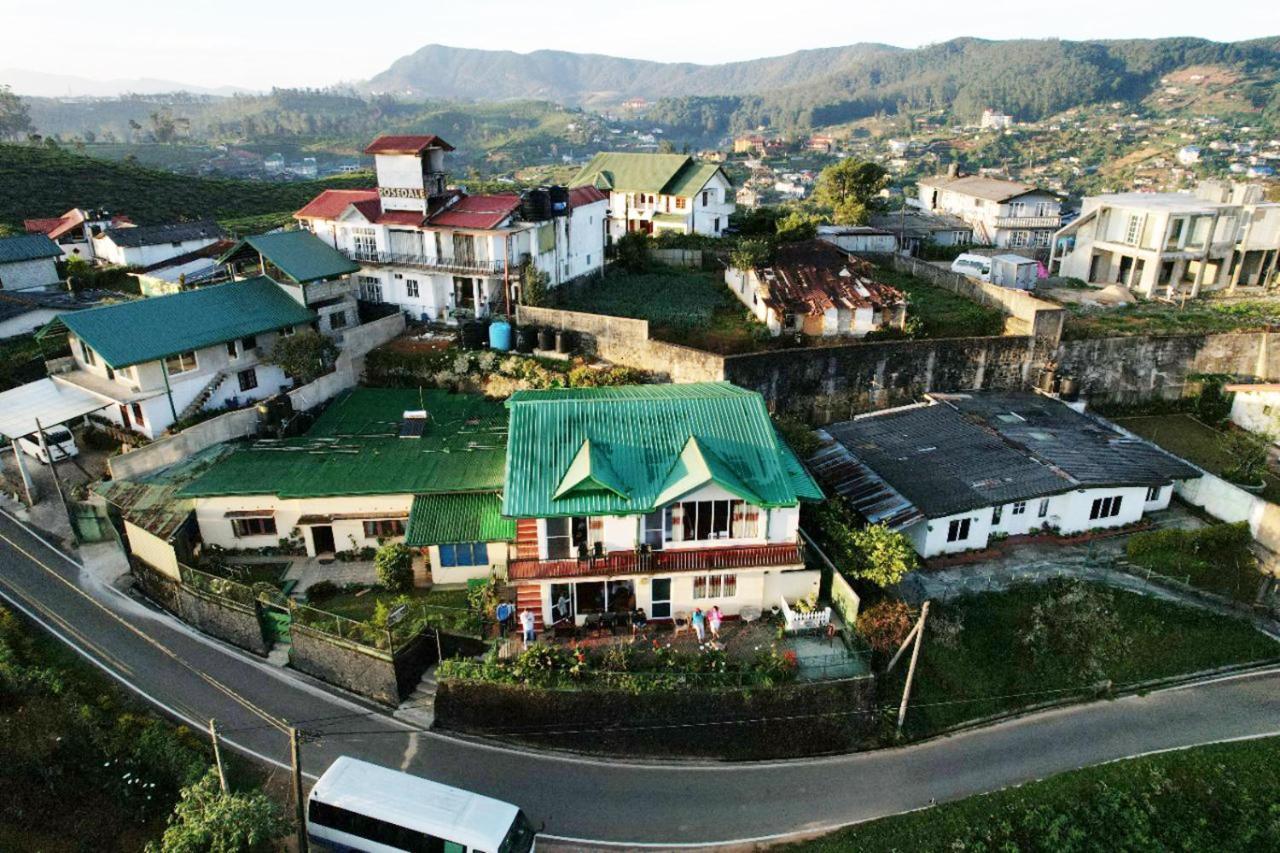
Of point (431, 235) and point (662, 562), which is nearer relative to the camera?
point (662, 562)

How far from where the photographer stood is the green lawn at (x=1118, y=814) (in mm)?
19000

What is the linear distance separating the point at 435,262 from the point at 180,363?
13.0 meters

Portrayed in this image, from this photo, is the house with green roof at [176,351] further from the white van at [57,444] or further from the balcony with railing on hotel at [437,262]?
the balcony with railing on hotel at [437,262]

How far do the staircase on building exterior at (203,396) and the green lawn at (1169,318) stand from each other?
3963cm

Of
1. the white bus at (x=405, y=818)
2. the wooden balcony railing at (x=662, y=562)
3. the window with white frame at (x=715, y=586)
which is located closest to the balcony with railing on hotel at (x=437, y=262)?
the wooden balcony railing at (x=662, y=562)

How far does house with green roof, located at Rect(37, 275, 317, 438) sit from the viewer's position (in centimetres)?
3095

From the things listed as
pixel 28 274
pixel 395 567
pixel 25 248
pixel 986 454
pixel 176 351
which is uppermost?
pixel 25 248

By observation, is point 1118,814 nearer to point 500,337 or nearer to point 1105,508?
point 1105,508

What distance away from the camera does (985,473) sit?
2872 cm

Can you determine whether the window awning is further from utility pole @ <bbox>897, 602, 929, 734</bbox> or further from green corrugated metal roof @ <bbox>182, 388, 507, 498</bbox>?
utility pole @ <bbox>897, 602, 929, 734</bbox>

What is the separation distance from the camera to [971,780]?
2111 centimetres

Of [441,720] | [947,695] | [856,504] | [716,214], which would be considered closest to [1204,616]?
[947,695]

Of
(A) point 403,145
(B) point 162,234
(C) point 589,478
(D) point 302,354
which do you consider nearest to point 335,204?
(A) point 403,145

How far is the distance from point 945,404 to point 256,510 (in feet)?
93.7
